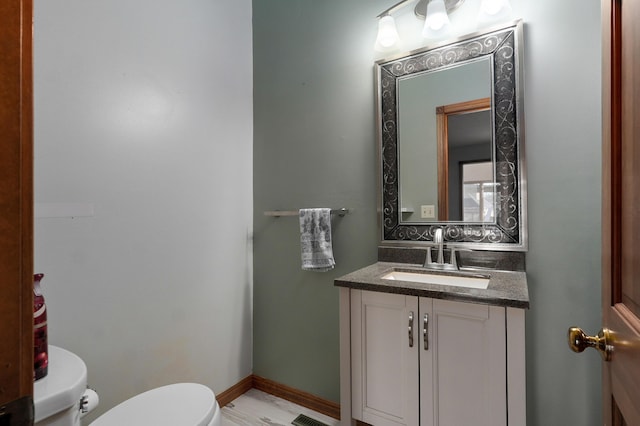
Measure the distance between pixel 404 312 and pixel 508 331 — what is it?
0.34 meters

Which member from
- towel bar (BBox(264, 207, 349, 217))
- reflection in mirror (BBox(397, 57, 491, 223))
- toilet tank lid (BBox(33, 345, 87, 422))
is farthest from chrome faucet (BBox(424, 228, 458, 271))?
toilet tank lid (BBox(33, 345, 87, 422))

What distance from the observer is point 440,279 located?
4.83ft

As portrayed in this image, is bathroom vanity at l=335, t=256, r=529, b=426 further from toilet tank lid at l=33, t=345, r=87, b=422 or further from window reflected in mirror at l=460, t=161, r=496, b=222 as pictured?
toilet tank lid at l=33, t=345, r=87, b=422

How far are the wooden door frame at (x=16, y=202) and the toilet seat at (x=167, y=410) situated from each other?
0.90 metres

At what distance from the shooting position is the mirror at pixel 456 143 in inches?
54.7

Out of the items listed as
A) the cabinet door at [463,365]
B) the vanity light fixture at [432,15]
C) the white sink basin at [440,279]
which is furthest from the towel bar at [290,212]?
the vanity light fixture at [432,15]

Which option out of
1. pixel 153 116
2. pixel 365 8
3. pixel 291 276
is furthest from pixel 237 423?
pixel 365 8

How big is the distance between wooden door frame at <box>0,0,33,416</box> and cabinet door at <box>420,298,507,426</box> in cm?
109

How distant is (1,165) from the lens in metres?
0.33

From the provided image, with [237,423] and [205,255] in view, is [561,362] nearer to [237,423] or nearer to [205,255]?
[237,423]

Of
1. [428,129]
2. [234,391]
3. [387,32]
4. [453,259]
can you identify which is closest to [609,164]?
[453,259]

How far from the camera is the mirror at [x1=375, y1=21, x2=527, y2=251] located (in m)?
1.39

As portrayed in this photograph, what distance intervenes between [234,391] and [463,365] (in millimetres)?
1459

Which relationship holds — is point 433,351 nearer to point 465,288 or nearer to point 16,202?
point 465,288
